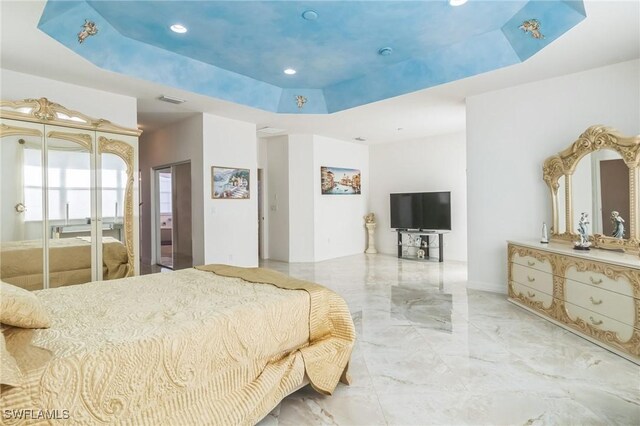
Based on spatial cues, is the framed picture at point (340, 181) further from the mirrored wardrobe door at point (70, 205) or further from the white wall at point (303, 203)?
the mirrored wardrobe door at point (70, 205)

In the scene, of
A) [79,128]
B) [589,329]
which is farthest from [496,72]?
[79,128]

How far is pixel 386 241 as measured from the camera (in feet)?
26.1

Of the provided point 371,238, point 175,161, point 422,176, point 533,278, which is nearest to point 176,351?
point 533,278

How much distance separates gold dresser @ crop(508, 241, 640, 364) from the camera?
8.30 ft

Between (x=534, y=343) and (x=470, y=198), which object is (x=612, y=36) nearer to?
(x=470, y=198)

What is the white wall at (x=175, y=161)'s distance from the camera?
5.27 meters

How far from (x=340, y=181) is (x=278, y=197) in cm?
147

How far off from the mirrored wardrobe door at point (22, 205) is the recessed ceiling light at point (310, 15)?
9.29ft

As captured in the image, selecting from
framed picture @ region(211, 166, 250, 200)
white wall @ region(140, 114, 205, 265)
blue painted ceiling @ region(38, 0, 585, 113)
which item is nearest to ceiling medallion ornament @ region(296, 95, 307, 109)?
blue painted ceiling @ region(38, 0, 585, 113)

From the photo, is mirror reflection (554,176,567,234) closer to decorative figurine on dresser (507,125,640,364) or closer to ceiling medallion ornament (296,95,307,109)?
decorative figurine on dresser (507,125,640,364)

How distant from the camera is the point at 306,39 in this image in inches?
137

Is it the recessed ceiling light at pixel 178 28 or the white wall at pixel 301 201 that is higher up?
the recessed ceiling light at pixel 178 28

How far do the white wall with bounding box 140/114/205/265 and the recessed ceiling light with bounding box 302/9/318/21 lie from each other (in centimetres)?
278

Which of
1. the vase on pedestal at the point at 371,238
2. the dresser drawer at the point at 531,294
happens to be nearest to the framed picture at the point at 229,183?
the vase on pedestal at the point at 371,238
